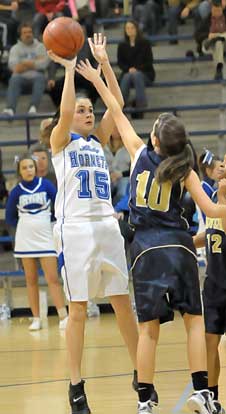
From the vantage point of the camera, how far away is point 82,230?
217 inches

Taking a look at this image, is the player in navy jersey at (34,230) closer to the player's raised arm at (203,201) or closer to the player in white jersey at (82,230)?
the player in white jersey at (82,230)

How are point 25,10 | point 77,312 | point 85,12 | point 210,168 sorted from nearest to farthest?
point 77,312 → point 210,168 → point 85,12 → point 25,10

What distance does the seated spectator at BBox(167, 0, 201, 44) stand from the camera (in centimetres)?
1355

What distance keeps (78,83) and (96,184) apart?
22.3 feet

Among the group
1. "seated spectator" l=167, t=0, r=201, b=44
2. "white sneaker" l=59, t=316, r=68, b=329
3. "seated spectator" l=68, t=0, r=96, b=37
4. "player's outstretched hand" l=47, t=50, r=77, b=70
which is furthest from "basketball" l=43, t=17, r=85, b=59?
"seated spectator" l=167, t=0, r=201, b=44

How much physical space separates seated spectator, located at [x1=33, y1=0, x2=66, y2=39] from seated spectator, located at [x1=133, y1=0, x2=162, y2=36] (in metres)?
1.06

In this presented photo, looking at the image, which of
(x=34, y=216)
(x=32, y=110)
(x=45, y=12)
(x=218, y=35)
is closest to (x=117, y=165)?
(x=32, y=110)

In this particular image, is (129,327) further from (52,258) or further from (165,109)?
(165,109)

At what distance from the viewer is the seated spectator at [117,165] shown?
10.8 m

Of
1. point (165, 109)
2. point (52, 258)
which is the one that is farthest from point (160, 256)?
point (165, 109)

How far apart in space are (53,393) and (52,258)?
3.28 meters

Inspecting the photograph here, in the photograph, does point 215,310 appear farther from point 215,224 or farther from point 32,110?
point 32,110

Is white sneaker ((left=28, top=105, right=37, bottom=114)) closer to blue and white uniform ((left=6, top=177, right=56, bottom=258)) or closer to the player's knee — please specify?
blue and white uniform ((left=6, top=177, right=56, bottom=258))

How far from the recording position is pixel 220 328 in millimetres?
5203
